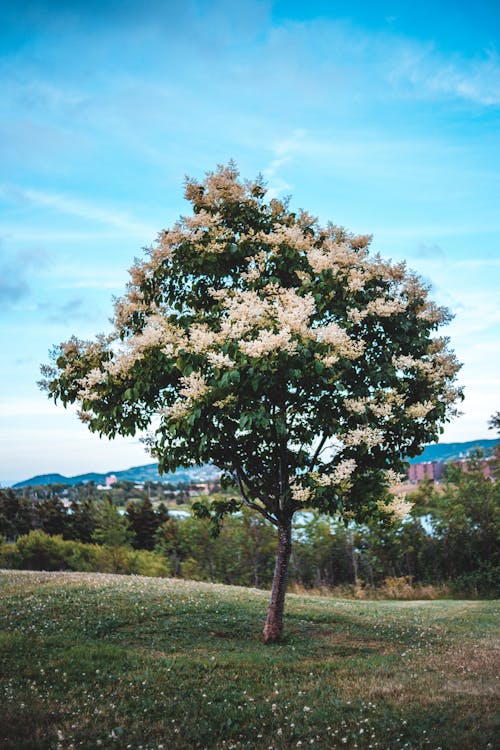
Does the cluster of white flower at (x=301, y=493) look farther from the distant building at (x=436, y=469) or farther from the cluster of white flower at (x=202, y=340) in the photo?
the distant building at (x=436, y=469)

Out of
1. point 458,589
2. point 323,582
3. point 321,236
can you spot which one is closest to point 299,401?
point 321,236

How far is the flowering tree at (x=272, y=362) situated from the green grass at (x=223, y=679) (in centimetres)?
245

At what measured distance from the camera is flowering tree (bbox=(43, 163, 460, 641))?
34.3 feet

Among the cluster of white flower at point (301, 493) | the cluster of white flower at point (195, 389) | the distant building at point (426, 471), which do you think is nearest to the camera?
the cluster of white flower at point (195, 389)

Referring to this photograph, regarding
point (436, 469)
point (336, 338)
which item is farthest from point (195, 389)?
point (436, 469)

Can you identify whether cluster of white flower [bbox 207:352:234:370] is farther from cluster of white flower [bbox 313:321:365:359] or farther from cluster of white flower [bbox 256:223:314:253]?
cluster of white flower [bbox 256:223:314:253]

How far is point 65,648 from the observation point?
436 inches

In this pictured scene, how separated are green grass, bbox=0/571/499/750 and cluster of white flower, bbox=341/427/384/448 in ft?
13.3

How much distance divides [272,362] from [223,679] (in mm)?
5386

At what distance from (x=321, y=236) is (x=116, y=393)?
20.5 feet

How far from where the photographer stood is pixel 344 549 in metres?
45.0

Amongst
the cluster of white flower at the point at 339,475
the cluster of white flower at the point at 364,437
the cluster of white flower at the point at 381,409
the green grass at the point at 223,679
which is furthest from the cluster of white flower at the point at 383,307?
the green grass at the point at 223,679

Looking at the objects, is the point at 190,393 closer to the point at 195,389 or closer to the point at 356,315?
the point at 195,389

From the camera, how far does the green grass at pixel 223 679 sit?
278 inches
